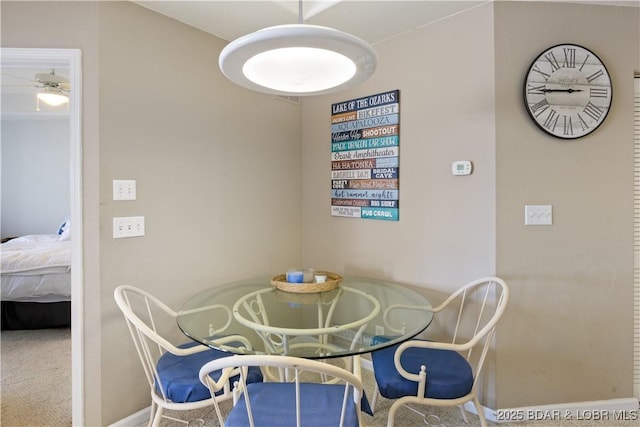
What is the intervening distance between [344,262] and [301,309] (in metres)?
0.89

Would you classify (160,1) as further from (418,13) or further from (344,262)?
(344,262)

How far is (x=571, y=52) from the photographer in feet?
5.90

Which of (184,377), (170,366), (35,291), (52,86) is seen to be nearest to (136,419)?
(170,366)

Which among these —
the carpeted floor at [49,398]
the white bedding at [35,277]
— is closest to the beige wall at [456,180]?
the carpeted floor at [49,398]

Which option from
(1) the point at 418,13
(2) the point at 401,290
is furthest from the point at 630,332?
(1) the point at 418,13

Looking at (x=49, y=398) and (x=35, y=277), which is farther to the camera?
(x=35, y=277)

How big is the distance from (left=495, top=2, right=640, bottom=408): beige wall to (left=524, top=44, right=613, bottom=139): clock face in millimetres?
53

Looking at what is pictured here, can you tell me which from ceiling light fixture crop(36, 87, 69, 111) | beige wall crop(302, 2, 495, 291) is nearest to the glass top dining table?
beige wall crop(302, 2, 495, 291)

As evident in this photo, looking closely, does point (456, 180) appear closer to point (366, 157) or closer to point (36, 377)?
point (366, 157)

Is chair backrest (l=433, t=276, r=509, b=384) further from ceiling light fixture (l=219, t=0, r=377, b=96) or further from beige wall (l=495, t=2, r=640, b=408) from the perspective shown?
ceiling light fixture (l=219, t=0, r=377, b=96)

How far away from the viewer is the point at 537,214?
1.80 m

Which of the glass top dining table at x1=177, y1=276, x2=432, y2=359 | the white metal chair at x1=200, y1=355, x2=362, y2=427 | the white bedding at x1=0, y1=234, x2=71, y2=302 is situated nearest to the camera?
the white metal chair at x1=200, y1=355, x2=362, y2=427

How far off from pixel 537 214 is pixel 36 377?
3.42 meters

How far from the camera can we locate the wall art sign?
2215 mm
